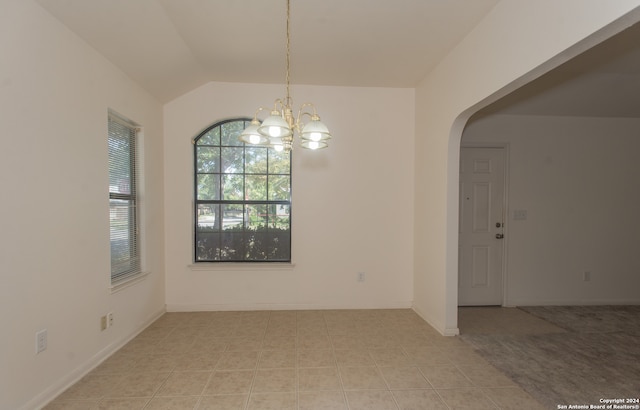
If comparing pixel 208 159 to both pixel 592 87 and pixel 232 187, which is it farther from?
pixel 592 87

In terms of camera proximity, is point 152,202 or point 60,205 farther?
point 152,202

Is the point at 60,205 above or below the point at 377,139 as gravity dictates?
below

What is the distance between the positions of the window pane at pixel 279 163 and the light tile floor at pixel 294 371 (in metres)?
1.84

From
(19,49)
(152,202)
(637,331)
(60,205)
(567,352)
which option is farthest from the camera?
(152,202)

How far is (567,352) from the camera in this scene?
250cm

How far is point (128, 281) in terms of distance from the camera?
2.71 m

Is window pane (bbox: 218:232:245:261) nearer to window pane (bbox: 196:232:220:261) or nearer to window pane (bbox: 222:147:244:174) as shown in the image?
window pane (bbox: 196:232:220:261)

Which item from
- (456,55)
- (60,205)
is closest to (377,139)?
(456,55)

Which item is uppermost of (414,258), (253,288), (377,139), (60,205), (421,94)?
(421,94)

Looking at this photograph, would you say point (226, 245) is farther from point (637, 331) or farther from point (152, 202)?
point (637, 331)

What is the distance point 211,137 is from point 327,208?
1744mm

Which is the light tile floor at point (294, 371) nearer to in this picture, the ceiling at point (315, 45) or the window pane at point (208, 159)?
the window pane at point (208, 159)

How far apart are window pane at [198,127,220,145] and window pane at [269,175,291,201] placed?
845 millimetres

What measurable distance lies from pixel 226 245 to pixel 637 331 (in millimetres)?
4714
